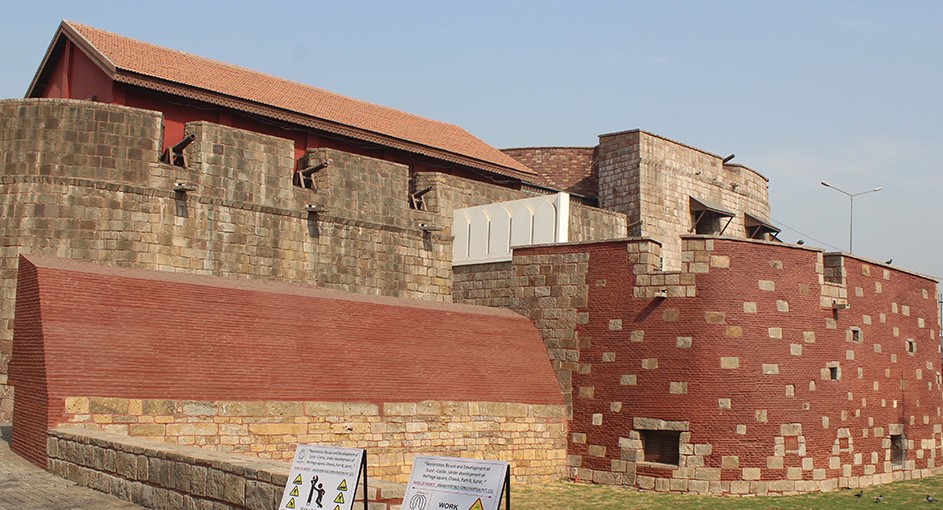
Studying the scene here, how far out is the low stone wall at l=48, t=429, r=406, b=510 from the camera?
953 centimetres

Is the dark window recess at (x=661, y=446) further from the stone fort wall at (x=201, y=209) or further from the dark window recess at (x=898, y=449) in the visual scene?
the stone fort wall at (x=201, y=209)

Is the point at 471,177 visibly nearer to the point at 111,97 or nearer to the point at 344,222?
the point at 344,222

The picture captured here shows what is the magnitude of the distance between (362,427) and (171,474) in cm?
651

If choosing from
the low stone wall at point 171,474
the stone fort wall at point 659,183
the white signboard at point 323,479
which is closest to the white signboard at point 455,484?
the white signboard at point 323,479

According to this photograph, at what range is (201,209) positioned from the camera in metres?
19.9

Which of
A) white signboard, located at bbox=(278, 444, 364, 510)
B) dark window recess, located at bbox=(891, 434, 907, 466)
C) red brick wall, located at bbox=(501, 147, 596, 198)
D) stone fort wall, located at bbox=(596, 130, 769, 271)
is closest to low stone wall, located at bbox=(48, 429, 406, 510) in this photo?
white signboard, located at bbox=(278, 444, 364, 510)

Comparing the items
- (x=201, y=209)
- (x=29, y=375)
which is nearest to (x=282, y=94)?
(x=201, y=209)

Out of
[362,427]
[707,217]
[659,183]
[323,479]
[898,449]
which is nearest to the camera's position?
[323,479]

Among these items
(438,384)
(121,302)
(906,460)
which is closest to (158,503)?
(121,302)

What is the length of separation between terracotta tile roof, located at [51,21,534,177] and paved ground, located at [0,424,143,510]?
10162 millimetres

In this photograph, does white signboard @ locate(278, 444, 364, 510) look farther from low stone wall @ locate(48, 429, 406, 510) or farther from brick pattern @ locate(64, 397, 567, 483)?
brick pattern @ locate(64, 397, 567, 483)

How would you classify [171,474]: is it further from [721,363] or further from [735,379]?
[735,379]

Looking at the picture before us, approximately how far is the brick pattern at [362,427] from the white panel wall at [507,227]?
438 cm

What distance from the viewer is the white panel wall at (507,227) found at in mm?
Answer: 23531
